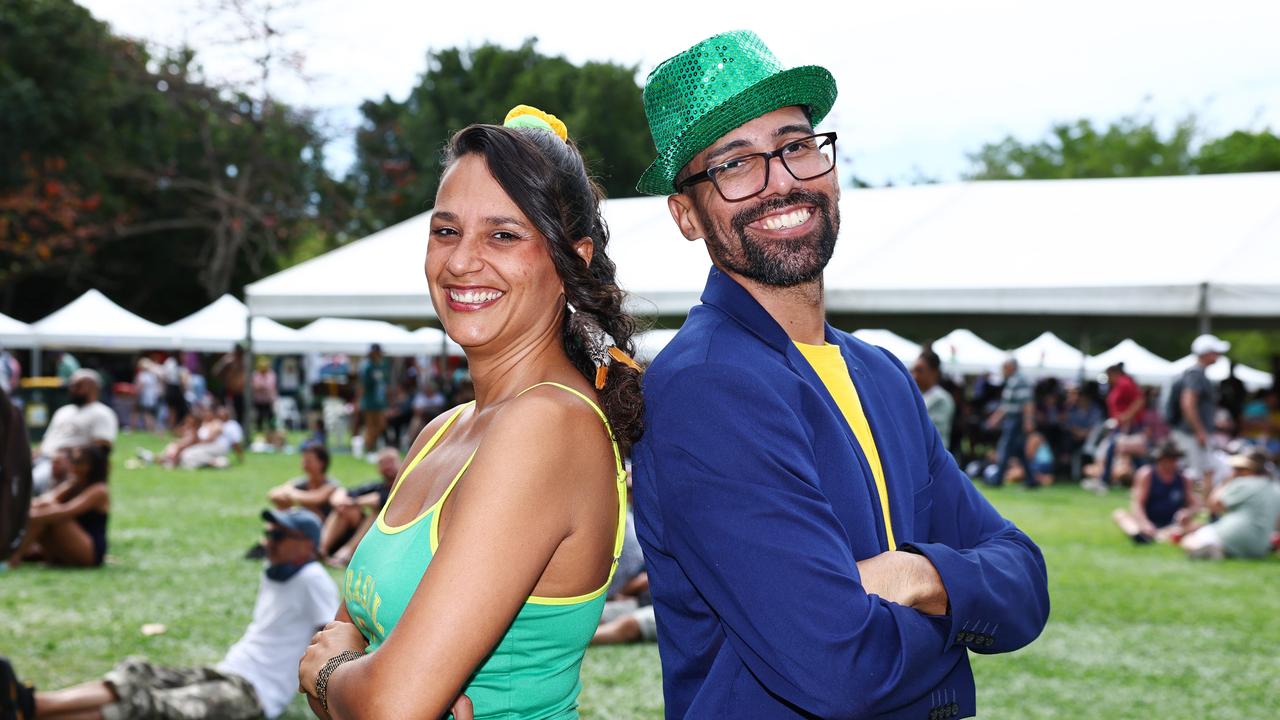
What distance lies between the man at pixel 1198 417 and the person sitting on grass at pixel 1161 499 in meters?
0.61

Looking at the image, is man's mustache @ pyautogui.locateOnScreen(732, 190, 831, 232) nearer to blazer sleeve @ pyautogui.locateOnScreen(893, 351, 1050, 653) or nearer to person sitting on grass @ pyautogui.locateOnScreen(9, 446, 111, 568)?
blazer sleeve @ pyautogui.locateOnScreen(893, 351, 1050, 653)

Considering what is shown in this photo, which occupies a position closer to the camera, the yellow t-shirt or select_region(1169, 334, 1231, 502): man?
the yellow t-shirt

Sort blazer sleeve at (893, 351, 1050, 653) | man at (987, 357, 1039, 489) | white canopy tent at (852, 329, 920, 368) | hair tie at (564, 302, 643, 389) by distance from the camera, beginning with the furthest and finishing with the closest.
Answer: white canopy tent at (852, 329, 920, 368) → man at (987, 357, 1039, 489) → hair tie at (564, 302, 643, 389) → blazer sleeve at (893, 351, 1050, 653)

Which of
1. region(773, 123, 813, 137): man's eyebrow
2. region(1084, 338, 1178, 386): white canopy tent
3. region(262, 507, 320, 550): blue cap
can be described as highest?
region(773, 123, 813, 137): man's eyebrow

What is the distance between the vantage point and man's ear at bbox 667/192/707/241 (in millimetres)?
2027

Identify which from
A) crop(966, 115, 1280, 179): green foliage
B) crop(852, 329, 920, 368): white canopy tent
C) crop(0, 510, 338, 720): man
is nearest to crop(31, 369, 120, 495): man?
crop(0, 510, 338, 720): man

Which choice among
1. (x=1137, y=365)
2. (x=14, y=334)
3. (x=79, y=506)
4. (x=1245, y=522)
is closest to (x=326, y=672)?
(x=79, y=506)

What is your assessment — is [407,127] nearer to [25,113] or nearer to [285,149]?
[285,149]

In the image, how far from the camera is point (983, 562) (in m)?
1.84

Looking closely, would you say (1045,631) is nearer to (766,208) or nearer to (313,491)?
(313,491)

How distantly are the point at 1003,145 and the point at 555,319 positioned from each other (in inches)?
2356

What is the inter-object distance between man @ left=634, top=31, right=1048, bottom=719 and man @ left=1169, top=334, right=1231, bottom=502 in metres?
11.7

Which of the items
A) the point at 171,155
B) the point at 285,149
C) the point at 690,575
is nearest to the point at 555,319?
the point at 690,575

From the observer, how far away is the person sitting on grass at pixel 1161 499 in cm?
1220
